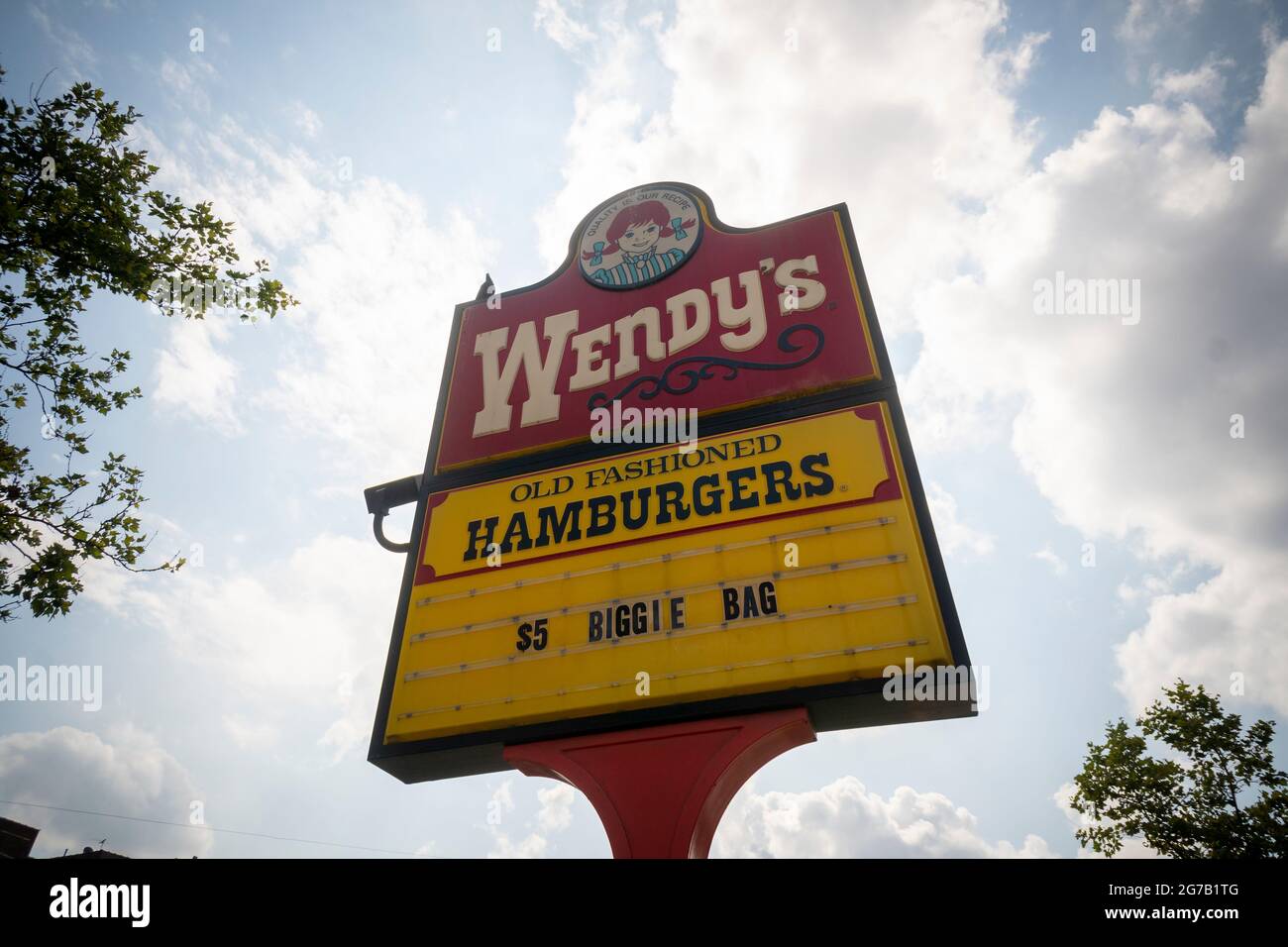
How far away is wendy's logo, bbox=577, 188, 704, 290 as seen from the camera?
8.29 metres

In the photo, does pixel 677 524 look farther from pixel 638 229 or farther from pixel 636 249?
pixel 638 229

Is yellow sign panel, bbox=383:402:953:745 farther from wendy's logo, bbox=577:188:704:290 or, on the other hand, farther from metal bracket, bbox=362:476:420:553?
wendy's logo, bbox=577:188:704:290

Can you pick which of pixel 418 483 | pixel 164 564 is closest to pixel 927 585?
pixel 418 483

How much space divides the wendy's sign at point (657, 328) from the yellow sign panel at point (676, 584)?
31.7 inches

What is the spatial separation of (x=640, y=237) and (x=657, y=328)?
1.73m

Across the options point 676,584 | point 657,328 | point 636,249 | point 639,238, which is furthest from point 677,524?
point 639,238

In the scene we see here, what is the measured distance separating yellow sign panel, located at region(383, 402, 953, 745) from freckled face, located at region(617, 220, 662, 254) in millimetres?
3381

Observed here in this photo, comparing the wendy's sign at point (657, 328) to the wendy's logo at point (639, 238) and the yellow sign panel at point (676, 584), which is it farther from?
the yellow sign panel at point (676, 584)

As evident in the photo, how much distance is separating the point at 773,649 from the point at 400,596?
3.57 meters

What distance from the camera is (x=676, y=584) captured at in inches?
214

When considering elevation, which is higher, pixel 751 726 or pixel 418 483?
pixel 418 483
